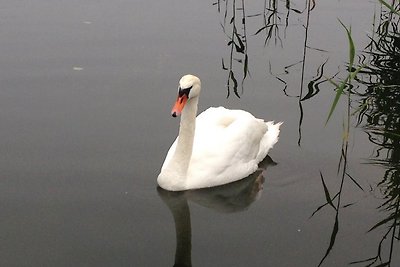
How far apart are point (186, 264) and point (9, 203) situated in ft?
4.74

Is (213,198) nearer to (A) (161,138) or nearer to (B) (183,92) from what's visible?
(B) (183,92)

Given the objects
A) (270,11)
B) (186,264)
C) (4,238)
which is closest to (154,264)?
(186,264)

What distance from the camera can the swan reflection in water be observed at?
18.2ft

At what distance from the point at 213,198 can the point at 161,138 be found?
0.97m

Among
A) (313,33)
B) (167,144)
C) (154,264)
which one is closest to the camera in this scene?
(154,264)

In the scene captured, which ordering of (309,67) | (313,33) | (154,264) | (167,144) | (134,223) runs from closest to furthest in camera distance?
(154,264) < (134,223) < (167,144) < (309,67) < (313,33)

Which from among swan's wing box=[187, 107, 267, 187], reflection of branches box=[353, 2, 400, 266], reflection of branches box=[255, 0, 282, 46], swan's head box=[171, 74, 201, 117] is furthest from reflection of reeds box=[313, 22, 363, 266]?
reflection of branches box=[255, 0, 282, 46]

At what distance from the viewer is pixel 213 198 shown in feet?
19.5

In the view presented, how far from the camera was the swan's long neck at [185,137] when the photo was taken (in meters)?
5.98

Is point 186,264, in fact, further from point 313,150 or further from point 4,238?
point 313,150

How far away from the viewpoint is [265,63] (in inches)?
328

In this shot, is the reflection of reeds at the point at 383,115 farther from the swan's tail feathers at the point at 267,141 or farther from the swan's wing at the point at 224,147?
the swan's wing at the point at 224,147

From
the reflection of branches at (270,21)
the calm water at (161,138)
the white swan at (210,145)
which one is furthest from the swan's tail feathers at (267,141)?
the reflection of branches at (270,21)

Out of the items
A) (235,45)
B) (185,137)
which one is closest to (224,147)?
(185,137)
